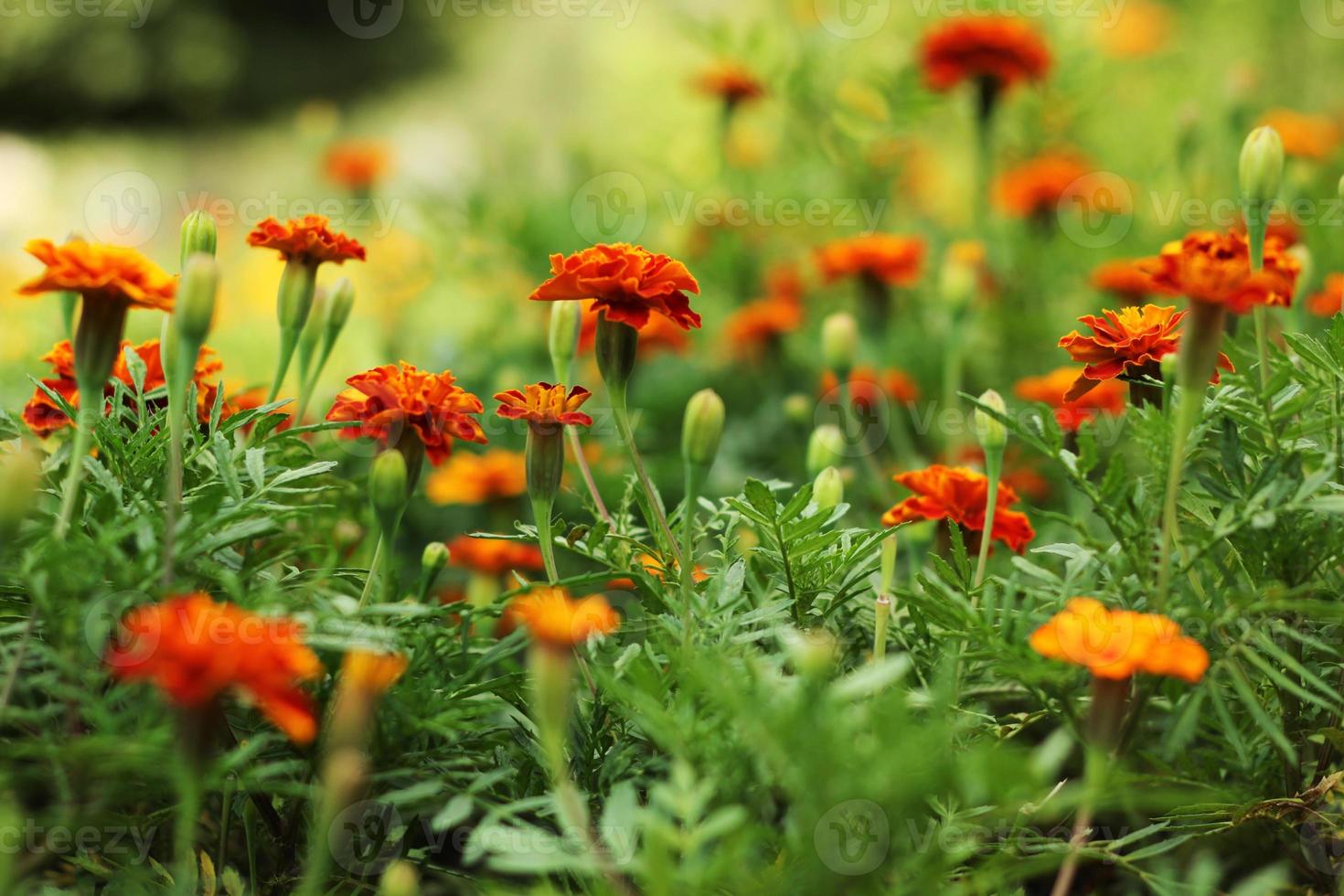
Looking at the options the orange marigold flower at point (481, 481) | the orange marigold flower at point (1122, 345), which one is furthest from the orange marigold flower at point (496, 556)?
the orange marigold flower at point (1122, 345)

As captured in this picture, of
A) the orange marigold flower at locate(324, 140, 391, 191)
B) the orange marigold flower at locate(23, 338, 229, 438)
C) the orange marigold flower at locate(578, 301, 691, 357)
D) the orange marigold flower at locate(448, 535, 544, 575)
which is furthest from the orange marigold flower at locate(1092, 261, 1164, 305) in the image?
Answer: the orange marigold flower at locate(324, 140, 391, 191)

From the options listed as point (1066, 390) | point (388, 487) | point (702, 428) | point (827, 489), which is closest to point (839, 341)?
point (1066, 390)

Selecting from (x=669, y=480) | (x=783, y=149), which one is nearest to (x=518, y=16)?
(x=783, y=149)

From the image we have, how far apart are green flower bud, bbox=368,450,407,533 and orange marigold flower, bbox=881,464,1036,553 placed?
31cm

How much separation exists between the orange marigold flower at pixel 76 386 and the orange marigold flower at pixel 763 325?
79 centimetres

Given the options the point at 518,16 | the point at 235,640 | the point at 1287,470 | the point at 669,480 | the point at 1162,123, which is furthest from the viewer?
the point at 518,16

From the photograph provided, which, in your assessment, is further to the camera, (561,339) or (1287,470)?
(561,339)

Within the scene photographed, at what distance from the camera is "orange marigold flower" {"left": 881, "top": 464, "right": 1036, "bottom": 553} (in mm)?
721

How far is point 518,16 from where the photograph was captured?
4562 mm

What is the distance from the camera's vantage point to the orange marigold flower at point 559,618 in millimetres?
447

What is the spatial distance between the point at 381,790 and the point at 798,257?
1.47m

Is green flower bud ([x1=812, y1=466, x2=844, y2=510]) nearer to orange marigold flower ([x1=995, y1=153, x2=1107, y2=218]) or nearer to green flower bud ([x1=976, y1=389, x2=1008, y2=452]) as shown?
green flower bud ([x1=976, y1=389, x2=1008, y2=452])

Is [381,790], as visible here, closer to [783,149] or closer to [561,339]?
[561,339]

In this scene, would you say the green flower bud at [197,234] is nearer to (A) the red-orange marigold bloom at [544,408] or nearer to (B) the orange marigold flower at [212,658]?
(A) the red-orange marigold bloom at [544,408]
